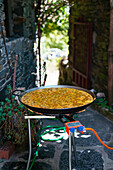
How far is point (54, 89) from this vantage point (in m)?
3.55

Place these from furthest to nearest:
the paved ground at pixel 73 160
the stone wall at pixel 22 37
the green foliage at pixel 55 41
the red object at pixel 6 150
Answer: the green foliage at pixel 55 41
the stone wall at pixel 22 37
the red object at pixel 6 150
the paved ground at pixel 73 160

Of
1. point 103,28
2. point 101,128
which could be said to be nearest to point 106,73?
point 103,28

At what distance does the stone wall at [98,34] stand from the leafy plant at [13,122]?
9.14 feet

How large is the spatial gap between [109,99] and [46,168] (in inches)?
99.7

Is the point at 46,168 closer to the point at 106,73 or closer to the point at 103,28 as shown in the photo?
the point at 106,73

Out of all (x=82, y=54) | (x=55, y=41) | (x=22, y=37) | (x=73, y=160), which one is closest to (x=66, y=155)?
(x=73, y=160)

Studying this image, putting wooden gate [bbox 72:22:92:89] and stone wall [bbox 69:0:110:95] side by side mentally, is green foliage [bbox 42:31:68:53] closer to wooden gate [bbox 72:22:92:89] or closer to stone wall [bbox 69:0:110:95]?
wooden gate [bbox 72:22:92:89]

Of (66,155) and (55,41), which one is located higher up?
(55,41)

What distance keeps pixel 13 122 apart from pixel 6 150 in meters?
0.43

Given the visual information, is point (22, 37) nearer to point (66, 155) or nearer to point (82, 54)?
point (82, 54)

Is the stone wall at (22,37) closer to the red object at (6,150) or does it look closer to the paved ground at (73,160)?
the red object at (6,150)

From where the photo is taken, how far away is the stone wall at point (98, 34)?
546cm

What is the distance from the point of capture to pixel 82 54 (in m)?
6.68

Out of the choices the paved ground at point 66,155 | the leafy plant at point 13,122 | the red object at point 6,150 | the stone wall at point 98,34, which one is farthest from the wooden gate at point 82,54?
the red object at point 6,150
